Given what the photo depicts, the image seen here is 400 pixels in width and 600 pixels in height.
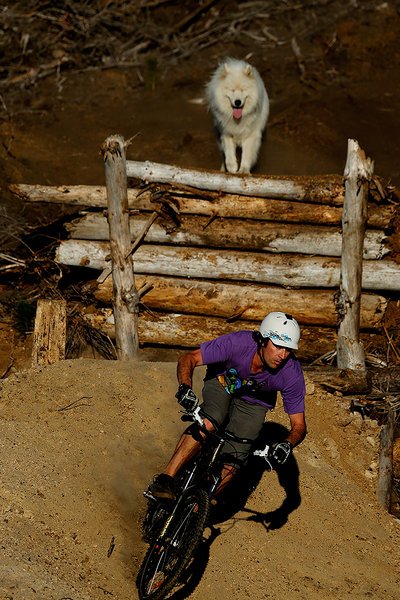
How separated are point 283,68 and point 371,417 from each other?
45.9ft

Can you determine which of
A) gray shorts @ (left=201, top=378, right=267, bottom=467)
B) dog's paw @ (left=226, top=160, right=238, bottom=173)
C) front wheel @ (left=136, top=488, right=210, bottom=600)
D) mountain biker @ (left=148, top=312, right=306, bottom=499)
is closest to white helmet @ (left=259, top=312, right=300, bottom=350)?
mountain biker @ (left=148, top=312, right=306, bottom=499)

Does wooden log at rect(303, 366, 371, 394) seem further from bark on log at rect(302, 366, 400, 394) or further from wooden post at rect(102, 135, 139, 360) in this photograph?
wooden post at rect(102, 135, 139, 360)

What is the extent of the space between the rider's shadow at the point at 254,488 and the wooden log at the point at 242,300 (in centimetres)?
Result: 189

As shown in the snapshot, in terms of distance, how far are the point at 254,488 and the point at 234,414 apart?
4.89ft

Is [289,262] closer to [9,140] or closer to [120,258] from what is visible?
[120,258]

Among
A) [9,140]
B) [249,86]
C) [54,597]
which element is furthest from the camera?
[9,140]

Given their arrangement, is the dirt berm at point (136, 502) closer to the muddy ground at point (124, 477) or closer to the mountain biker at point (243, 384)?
the muddy ground at point (124, 477)

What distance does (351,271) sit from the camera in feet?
28.0

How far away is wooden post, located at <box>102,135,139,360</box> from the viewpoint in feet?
27.4

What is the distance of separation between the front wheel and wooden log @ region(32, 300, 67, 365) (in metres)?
4.02

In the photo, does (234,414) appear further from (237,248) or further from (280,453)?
(237,248)

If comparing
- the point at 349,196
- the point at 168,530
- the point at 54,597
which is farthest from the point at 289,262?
the point at 54,597

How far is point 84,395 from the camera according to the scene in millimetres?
7570

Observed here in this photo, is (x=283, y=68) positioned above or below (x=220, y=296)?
above
